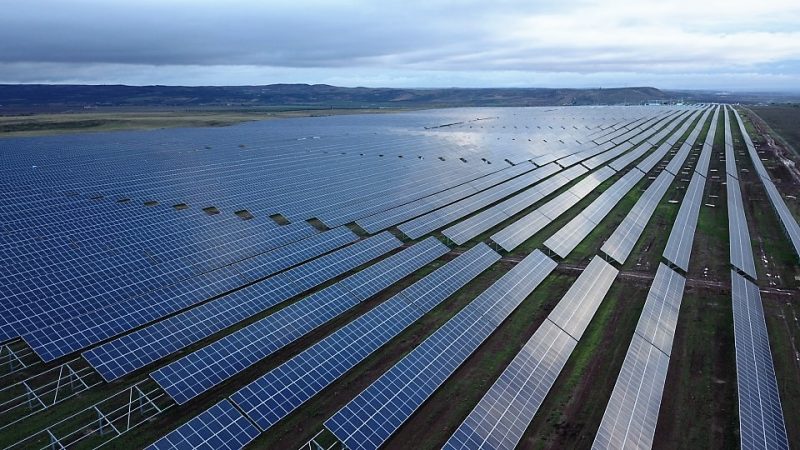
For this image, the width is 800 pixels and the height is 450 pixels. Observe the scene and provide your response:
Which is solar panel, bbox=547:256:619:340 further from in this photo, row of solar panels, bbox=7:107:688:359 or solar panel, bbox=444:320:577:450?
row of solar panels, bbox=7:107:688:359

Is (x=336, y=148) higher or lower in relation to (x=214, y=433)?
lower

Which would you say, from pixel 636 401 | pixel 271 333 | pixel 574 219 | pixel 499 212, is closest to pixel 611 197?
pixel 574 219

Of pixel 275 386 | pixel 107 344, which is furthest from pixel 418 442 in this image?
pixel 107 344

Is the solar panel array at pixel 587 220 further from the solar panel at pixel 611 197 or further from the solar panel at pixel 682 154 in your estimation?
the solar panel at pixel 682 154

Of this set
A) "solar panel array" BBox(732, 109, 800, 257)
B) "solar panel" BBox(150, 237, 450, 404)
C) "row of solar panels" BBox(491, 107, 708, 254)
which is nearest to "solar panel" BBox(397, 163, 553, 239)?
"row of solar panels" BBox(491, 107, 708, 254)

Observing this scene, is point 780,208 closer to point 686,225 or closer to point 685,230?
point 686,225
